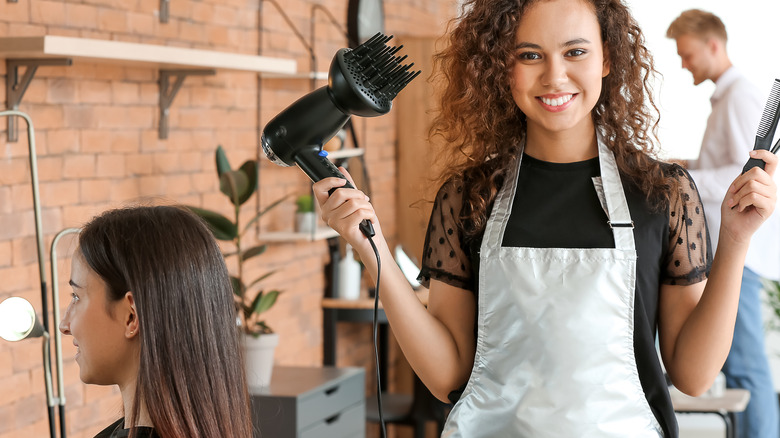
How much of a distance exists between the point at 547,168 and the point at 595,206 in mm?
105

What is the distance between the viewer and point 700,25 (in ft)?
12.7

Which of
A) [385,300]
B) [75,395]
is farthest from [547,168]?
[75,395]

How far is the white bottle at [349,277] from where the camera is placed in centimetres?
425

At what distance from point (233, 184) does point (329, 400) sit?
31.0 inches

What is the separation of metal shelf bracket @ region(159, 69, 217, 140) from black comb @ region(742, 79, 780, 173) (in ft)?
6.25

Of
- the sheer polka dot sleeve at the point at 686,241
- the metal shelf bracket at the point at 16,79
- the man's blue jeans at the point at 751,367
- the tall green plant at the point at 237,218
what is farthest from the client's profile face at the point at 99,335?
the man's blue jeans at the point at 751,367

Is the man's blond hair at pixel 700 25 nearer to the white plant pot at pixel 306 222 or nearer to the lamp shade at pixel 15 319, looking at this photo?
the white plant pot at pixel 306 222

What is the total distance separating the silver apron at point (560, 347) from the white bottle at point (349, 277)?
2.67m

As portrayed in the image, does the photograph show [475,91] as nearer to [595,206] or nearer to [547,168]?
[547,168]

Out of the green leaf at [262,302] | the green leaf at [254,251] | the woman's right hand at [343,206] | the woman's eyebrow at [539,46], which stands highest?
the woman's eyebrow at [539,46]

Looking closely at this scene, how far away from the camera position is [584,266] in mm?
1557

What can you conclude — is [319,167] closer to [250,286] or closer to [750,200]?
[750,200]

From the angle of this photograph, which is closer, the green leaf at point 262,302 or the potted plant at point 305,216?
the green leaf at point 262,302

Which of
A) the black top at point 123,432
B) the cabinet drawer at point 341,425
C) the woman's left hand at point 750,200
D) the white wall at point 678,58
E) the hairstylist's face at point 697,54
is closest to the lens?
the black top at point 123,432
